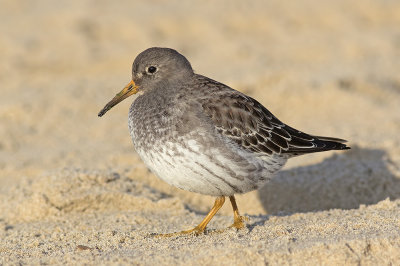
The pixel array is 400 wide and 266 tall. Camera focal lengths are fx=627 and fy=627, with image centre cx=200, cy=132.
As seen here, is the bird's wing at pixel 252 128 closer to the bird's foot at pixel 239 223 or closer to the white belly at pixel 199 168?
the white belly at pixel 199 168

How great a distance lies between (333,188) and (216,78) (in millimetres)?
4227

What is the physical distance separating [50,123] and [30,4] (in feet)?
19.5

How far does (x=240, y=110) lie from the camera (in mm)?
5961

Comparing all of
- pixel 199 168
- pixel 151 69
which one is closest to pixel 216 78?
pixel 151 69

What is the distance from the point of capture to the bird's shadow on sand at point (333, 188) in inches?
285

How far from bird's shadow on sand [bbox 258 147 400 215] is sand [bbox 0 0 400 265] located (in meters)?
0.02

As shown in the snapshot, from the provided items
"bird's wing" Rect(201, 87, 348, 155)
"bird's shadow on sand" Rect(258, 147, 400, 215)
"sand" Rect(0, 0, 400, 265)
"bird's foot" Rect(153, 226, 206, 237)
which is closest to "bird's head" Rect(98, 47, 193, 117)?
"bird's wing" Rect(201, 87, 348, 155)

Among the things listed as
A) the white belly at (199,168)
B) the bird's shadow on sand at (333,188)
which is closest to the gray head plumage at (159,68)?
the white belly at (199,168)

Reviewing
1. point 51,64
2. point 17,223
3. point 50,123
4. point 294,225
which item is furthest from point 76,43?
point 294,225

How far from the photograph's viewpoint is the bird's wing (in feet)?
A: 19.0

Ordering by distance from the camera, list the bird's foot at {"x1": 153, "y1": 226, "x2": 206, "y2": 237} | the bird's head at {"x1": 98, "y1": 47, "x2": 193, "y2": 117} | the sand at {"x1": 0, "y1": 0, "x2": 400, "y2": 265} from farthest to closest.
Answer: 1. the bird's head at {"x1": 98, "y1": 47, "x2": 193, "y2": 117}
2. the bird's foot at {"x1": 153, "y1": 226, "x2": 206, "y2": 237}
3. the sand at {"x1": 0, "y1": 0, "x2": 400, "y2": 265}

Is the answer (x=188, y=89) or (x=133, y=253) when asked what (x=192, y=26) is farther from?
(x=133, y=253)

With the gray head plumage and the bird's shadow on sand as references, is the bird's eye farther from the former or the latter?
the bird's shadow on sand

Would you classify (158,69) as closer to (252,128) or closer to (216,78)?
(252,128)
